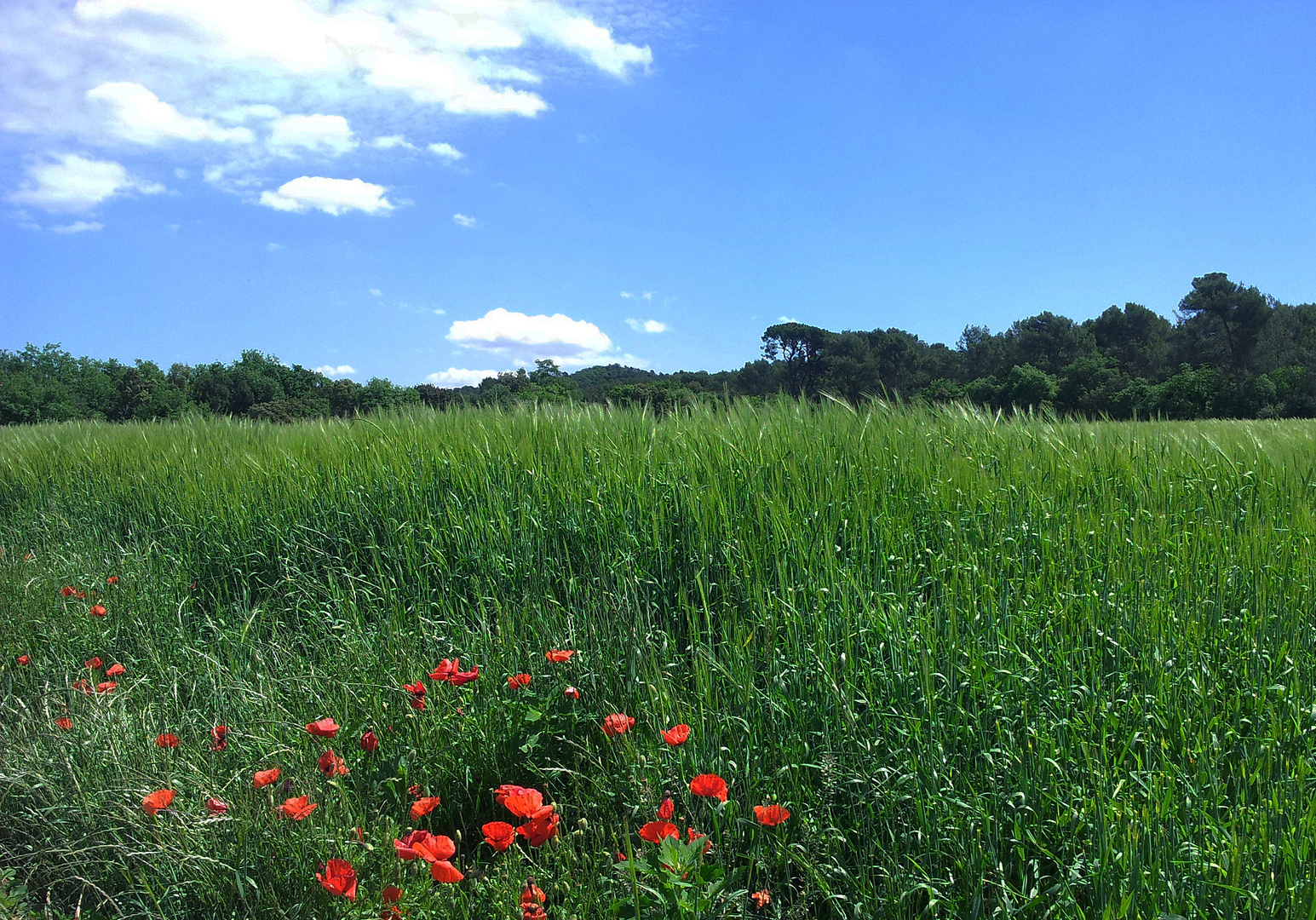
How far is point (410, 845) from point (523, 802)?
242 mm

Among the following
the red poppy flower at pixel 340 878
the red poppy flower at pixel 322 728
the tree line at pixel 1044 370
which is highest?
the tree line at pixel 1044 370

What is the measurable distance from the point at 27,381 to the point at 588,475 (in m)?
66.1

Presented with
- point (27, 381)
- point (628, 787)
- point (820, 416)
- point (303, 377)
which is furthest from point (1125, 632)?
point (27, 381)

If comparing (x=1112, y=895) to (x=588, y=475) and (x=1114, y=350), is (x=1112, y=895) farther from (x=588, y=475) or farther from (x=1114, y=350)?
(x=1114, y=350)

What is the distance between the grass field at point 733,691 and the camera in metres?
1.51

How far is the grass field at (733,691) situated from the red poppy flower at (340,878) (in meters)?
0.18

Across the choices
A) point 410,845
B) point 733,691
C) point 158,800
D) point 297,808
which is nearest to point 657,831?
point 410,845

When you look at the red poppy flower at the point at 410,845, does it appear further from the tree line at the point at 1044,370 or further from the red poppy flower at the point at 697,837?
the tree line at the point at 1044,370

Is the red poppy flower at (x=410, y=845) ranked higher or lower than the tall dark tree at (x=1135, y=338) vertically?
lower

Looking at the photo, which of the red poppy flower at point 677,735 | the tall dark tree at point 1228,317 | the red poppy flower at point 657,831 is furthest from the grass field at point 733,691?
the tall dark tree at point 1228,317

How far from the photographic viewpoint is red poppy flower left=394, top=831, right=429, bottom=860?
135cm

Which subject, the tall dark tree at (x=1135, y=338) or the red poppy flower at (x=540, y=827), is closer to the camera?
the red poppy flower at (x=540, y=827)

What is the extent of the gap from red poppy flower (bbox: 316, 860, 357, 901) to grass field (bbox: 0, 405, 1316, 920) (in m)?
0.18

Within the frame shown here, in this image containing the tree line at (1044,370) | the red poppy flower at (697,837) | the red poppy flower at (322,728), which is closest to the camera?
the red poppy flower at (697,837)
